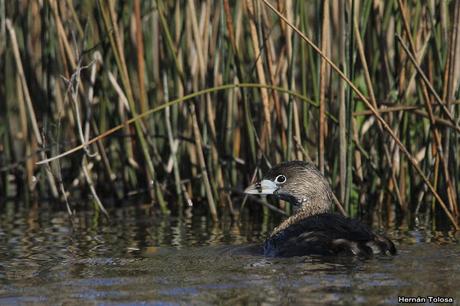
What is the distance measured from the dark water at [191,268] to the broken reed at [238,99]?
41 centimetres

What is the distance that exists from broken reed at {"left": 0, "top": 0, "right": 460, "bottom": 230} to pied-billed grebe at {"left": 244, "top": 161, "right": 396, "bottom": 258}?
21 cm

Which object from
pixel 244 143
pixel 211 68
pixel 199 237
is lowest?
pixel 199 237

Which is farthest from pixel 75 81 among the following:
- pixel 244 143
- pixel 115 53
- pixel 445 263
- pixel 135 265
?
pixel 445 263

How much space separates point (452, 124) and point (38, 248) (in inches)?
124

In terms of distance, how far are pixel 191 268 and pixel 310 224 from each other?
1047mm

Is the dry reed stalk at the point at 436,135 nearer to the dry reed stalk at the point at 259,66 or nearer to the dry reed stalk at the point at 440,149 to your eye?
the dry reed stalk at the point at 440,149

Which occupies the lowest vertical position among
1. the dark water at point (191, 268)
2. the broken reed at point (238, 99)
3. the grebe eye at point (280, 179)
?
the dark water at point (191, 268)

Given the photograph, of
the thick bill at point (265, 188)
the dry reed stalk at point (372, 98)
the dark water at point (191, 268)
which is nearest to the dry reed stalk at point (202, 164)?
the dark water at point (191, 268)

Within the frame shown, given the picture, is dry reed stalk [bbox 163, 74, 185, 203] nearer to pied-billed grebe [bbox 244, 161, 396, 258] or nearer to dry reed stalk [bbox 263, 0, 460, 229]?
pied-billed grebe [bbox 244, 161, 396, 258]

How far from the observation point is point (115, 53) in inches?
363

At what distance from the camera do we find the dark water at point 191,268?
20.1 ft

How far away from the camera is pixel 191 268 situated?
7.24m

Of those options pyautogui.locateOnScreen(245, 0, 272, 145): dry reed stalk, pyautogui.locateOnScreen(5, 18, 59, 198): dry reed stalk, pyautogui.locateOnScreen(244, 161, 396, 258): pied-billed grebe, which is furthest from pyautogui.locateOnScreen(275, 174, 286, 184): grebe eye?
pyautogui.locateOnScreen(5, 18, 59, 198): dry reed stalk

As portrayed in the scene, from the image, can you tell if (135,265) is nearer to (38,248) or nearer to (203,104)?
(38,248)
